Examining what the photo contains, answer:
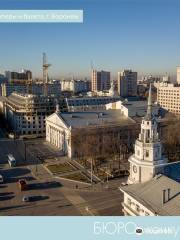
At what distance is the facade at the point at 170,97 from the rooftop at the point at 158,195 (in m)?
24.6

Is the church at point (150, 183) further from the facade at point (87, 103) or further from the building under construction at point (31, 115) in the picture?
the facade at point (87, 103)

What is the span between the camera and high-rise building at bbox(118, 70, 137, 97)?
4762 cm

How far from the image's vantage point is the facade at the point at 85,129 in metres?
18.1

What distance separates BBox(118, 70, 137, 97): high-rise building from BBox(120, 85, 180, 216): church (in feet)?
121

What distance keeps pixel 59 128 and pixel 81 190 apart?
23.4ft

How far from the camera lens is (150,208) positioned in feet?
26.6

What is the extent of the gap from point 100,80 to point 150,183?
43.7 meters

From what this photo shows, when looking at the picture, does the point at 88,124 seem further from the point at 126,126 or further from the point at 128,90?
the point at 128,90

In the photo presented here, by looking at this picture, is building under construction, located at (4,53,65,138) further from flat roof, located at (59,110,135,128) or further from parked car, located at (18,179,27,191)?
parked car, located at (18,179,27,191)

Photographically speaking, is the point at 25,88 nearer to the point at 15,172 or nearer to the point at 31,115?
the point at 31,115

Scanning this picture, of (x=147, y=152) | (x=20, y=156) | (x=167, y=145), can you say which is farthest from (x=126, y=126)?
(x=147, y=152)

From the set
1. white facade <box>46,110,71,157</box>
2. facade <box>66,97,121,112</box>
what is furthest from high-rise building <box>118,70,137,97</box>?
white facade <box>46,110,71,157</box>

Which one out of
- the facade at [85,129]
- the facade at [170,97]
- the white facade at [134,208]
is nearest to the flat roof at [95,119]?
the facade at [85,129]

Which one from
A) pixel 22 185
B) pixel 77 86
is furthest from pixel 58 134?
pixel 77 86
